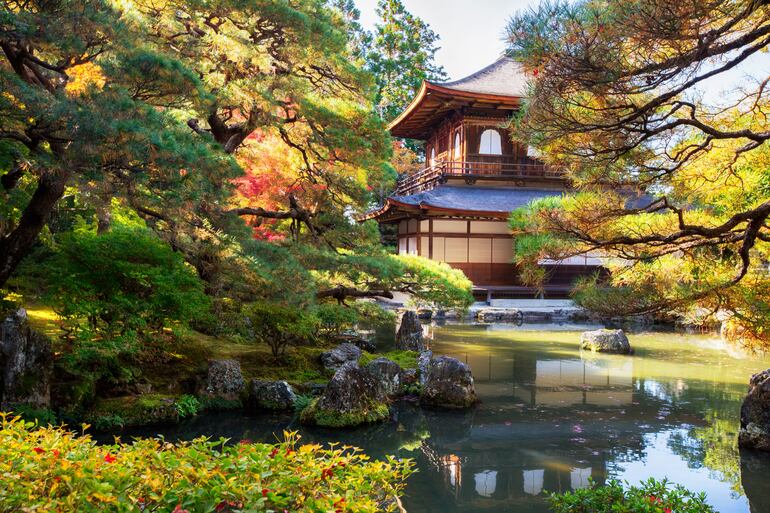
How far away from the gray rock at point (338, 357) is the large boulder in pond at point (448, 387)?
1382 millimetres

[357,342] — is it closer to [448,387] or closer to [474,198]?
[448,387]

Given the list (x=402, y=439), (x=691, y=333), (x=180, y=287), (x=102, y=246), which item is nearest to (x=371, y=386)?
(x=402, y=439)

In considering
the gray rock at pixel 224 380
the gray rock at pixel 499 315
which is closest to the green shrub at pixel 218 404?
the gray rock at pixel 224 380

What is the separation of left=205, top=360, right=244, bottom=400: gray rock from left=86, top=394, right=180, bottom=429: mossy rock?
2.12 ft

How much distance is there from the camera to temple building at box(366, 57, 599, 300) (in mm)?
18516

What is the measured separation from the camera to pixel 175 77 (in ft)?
17.5

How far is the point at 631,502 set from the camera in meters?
3.15

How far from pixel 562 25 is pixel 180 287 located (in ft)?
16.1

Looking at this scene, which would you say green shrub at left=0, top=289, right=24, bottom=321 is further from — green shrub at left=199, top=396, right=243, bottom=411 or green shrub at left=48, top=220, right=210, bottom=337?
green shrub at left=199, top=396, right=243, bottom=411

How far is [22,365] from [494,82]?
58.8 feet

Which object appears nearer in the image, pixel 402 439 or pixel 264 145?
pixel 402 439

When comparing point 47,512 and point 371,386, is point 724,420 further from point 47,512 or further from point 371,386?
point 47,512

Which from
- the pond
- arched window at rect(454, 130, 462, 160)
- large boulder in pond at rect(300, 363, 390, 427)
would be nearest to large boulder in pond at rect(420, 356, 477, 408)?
the pond

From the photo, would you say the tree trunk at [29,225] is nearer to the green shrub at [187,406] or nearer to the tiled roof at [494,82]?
the green shrub at [187,406]
